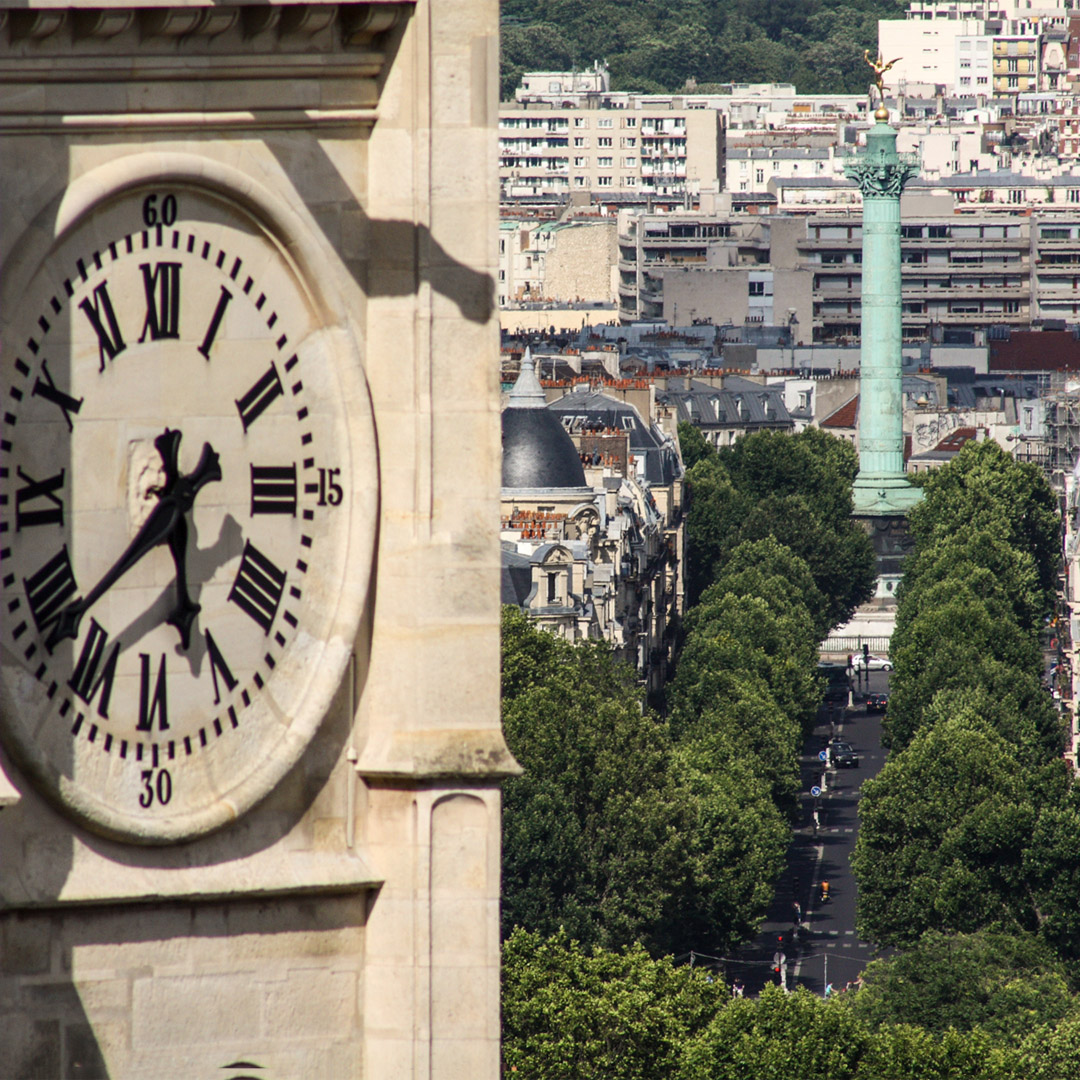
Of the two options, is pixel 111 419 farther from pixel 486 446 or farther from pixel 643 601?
pixel 643 601

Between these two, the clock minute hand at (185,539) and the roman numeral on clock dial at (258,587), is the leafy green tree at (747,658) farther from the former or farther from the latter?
the clock minute hand at (185,539)

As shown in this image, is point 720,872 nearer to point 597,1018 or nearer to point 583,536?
point 597,1018

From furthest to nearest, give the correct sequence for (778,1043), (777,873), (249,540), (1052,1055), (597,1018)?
(777,873), (1052,1055), (597,1018), (778,1043), (249,540)

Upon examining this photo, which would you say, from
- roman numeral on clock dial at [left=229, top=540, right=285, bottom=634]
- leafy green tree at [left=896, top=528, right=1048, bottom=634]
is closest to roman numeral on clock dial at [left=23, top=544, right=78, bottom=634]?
roman numeral on clock dial at [left=229, top=540, right=285, bottom=634]

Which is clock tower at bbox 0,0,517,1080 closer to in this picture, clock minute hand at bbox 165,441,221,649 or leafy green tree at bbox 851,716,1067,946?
clock minute hand at bbox 165,441,221,649

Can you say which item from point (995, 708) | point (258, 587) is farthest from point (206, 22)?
point (995, 708)

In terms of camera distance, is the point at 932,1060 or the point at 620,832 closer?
the point at 932,1060

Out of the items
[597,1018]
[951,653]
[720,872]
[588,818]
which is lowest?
[597,1018]

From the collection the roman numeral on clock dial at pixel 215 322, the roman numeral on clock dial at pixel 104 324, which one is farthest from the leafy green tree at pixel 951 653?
the roman numeral on clock dial at pixel 104 324
